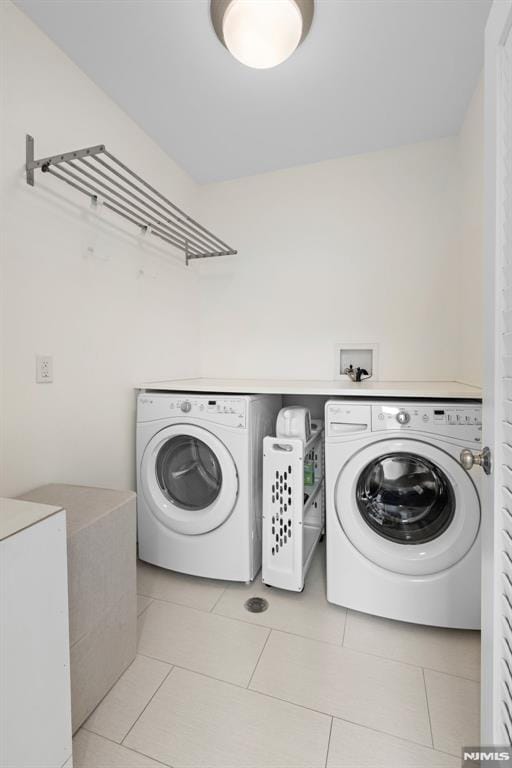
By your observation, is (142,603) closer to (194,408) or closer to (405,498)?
(194,408)

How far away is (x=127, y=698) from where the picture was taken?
113 centimetres

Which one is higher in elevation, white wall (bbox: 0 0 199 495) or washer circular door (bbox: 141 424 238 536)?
white wall (bbox: 0 0 199 495)

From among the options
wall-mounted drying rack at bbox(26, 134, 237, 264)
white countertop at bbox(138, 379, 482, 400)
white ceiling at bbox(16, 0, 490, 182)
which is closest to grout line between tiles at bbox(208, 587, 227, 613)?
white countertop at bbox(138, 379, 482, 400)

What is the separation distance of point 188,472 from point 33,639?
1.10 meters

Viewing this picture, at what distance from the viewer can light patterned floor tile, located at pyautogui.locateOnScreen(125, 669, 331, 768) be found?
96cm

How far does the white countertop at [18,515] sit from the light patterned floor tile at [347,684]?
0.93 metres

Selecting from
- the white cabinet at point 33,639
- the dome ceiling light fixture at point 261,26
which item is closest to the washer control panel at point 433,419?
the white cabinet at point 33,639

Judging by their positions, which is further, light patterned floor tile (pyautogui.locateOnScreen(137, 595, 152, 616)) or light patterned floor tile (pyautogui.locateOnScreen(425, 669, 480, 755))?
light patterned floor tile (pyautogui.locateOnScreen(137, 595, 152, 616))

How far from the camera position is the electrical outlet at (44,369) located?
1.35 m

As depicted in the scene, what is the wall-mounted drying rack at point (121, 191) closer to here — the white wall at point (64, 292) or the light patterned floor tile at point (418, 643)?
the white wall at point (64, 292)

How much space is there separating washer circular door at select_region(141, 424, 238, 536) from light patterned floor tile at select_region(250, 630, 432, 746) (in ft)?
1.86

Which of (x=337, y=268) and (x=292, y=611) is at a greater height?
(x=337, y=268)

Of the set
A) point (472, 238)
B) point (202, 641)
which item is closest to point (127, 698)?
point (202, 641)
